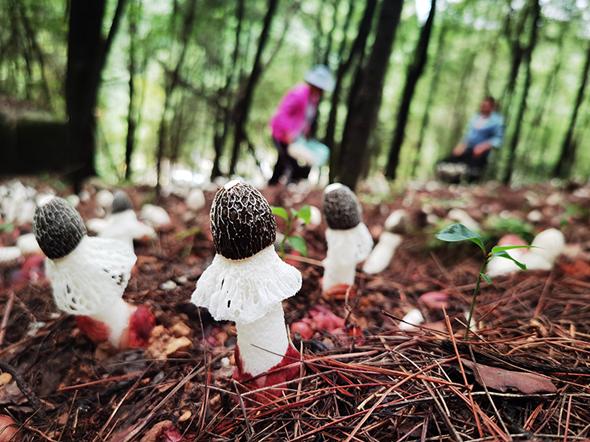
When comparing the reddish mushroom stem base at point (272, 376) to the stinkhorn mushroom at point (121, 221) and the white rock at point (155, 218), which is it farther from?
the white rock at point (155, 218)

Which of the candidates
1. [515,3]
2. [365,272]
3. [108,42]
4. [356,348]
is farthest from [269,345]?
[515,3]

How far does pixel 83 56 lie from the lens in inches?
207

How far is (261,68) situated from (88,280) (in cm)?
618

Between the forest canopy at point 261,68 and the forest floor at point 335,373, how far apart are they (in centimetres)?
255

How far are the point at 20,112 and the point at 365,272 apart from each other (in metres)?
10.8

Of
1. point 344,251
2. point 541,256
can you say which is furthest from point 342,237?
point 541,256

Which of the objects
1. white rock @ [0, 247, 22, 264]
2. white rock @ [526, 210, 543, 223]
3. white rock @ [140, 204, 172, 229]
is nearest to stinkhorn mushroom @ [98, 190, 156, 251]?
white rock @ [140, 204, 172, 229]

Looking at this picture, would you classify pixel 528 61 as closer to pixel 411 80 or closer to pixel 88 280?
pixel 411 80

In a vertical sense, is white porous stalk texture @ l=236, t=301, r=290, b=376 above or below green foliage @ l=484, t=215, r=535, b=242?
below

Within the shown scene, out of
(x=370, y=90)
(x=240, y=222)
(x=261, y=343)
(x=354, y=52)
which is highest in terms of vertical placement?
(x=354, y=52)

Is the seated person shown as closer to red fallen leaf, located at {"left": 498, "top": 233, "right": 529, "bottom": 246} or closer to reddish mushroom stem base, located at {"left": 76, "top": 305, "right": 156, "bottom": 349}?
red fallen leaf, located at {"left": 498, "top": 233, "right": 529, "bottom": 246}

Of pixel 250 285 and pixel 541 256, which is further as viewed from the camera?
pixel 541 256

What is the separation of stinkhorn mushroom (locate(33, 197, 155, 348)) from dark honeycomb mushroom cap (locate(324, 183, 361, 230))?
4.60 feet

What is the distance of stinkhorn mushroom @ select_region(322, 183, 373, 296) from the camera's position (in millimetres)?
2684
